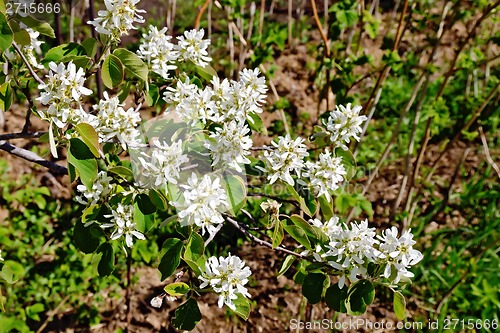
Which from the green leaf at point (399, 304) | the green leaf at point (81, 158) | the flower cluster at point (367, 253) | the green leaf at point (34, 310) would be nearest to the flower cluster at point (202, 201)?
the green leaf at point (81, 158)

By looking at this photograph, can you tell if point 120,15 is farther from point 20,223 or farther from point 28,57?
point 20,223

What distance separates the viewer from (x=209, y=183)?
126 cm

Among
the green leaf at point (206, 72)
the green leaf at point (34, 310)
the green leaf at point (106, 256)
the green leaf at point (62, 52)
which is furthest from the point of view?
the green leaf at point (34, 310)

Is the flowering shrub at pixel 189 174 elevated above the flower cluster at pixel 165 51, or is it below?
below

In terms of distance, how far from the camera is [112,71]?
137 centimetres

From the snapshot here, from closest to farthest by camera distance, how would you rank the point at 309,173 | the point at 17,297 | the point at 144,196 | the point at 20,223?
the point at 144,196 → the point at 309,173 → the point at 17,297 → the point at 20,223

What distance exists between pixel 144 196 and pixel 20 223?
5.68 feet

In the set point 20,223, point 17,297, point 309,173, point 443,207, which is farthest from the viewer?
point 443,207

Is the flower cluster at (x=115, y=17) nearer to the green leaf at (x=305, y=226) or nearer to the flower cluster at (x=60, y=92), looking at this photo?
Answer: the flower cluster at (x=60, y=92)

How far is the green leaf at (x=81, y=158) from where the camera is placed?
1.26 m

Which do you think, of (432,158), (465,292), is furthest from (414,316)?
(432,158)

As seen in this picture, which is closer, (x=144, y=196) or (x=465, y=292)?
(x=144, y=196)

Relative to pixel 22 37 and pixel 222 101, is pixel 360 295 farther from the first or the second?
pixel 22 37

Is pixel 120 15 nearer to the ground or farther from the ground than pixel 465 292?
farther from the ground
